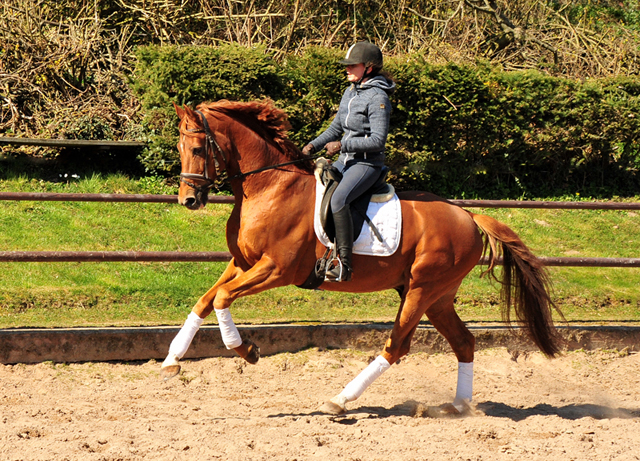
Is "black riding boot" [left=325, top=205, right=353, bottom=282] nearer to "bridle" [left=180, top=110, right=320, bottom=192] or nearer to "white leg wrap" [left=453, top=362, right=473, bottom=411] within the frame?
"bridle" [left=180, top=110, right=320, bottom=192]

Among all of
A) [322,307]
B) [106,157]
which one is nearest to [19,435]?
[322,307]

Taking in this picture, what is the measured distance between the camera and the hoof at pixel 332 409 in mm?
5051

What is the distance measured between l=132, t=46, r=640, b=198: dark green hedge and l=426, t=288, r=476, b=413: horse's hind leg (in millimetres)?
5008

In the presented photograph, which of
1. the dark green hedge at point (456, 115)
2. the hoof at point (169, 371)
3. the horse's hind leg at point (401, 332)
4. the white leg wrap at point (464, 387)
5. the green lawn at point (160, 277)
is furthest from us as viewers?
the dark green hedge at point (456, 115)

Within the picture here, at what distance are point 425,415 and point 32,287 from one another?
4.54 metres

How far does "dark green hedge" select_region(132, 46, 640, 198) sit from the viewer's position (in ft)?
32.3

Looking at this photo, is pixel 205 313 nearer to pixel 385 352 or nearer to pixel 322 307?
pixel 385 352

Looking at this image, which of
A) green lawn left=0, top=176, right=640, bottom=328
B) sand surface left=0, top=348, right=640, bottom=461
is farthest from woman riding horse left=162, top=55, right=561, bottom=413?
green lawn left=0, top=176, right=640, bottom=328

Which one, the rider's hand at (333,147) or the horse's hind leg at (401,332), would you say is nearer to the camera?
the rider's hand at (333,147)

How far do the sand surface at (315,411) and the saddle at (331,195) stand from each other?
1.38 meters

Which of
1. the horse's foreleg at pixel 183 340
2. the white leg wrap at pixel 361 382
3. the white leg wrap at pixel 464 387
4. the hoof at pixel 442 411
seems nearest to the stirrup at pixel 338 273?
the white leg wrap at pixel 361 382

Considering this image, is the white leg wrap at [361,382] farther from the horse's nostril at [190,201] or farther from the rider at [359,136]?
the horse's nostril at [190,201]

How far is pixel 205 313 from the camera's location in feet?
16.6

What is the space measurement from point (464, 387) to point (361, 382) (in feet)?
3.05
